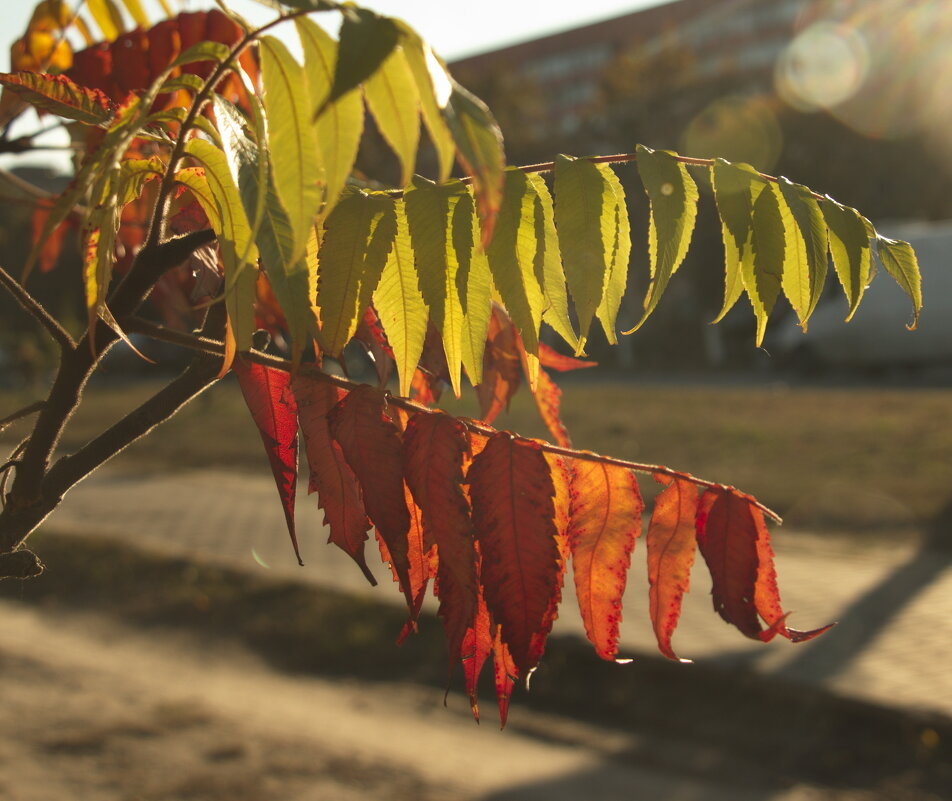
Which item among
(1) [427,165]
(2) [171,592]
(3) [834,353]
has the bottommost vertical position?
(3) [834,353]

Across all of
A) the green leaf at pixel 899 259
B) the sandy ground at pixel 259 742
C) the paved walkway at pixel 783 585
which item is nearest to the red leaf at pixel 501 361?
the green leaf at pixel 899 259

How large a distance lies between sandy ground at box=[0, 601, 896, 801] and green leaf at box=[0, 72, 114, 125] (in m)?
3.85

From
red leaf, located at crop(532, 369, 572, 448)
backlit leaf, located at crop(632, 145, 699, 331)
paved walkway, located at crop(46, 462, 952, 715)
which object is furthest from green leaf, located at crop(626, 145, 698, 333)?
paved walkway, located at crop(46, 462, 952, 715)

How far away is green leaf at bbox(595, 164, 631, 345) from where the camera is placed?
1.25m

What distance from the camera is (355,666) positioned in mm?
6000

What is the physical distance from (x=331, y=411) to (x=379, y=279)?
→ 0.52ft

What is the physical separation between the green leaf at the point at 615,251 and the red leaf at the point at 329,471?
1.09 ft

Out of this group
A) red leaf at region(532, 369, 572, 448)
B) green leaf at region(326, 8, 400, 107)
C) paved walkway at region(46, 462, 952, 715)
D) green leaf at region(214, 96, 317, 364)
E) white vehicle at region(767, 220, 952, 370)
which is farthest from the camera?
white vehicle at region(767, 220, 952, 370)

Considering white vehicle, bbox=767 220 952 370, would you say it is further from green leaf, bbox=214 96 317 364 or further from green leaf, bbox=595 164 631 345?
green leaf, bbox=214 96 317 364

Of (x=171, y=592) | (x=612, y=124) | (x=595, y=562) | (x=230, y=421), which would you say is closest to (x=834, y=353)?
(x=230, y=421)

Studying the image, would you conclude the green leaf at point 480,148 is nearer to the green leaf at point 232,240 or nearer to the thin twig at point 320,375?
the green leaf at point 232,240

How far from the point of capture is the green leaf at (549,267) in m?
1.28

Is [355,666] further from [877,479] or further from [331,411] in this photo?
[877,479]

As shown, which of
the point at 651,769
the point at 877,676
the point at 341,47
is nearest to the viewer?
the point at 341,47
